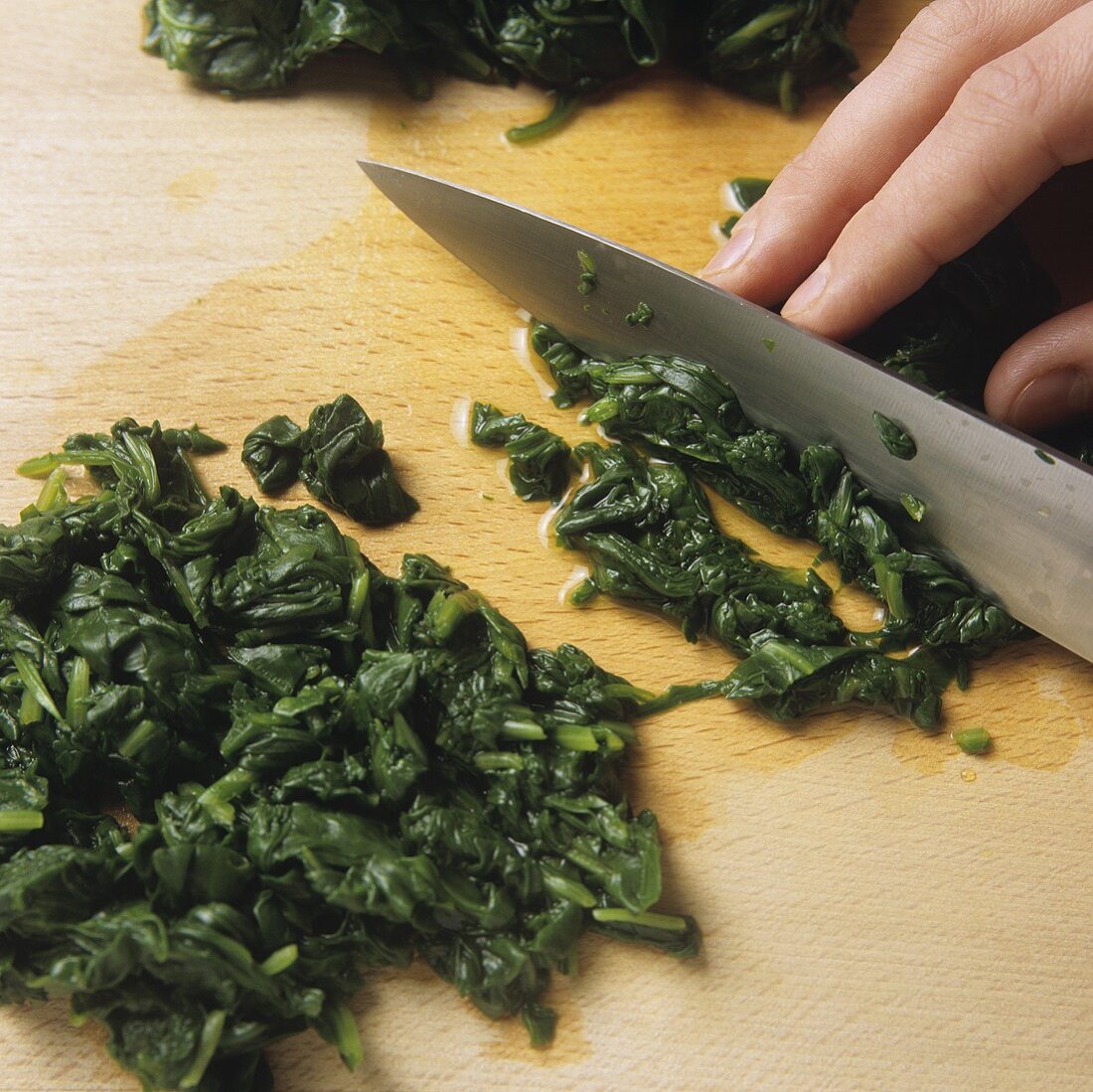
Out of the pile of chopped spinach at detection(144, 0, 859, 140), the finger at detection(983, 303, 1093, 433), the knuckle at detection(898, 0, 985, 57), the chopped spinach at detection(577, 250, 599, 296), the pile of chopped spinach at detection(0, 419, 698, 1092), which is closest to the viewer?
the pile of chopped spinach at detection(0, 419, 698, 1092)

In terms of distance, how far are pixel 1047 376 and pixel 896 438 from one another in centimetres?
66

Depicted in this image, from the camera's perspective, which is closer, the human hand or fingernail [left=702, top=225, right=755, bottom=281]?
the human hand

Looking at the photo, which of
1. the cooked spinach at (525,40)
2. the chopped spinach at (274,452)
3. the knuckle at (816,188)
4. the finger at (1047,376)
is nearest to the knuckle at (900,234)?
the knuckle at (816,188)

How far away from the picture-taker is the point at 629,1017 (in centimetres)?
403

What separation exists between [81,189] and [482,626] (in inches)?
125

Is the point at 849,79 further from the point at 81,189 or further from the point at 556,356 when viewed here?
the point at 81,189

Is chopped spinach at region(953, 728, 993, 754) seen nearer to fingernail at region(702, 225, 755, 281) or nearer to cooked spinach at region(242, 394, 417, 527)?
fingernail at region(702, 225, 755, 281)

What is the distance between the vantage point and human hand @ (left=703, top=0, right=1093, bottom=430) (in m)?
4.02

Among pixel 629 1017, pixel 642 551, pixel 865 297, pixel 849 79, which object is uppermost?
pixel 849 79

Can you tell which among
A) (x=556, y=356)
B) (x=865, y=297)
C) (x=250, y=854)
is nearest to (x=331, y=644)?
(x=250, y=854)

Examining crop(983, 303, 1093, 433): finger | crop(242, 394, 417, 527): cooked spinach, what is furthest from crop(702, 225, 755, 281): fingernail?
crop(242, 394, 417, 527): cooked spinach

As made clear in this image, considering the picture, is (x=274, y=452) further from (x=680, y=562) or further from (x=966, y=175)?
(x=966, y=175)

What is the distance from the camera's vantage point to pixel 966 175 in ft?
13.7

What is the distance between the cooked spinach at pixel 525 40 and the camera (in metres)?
5.60
